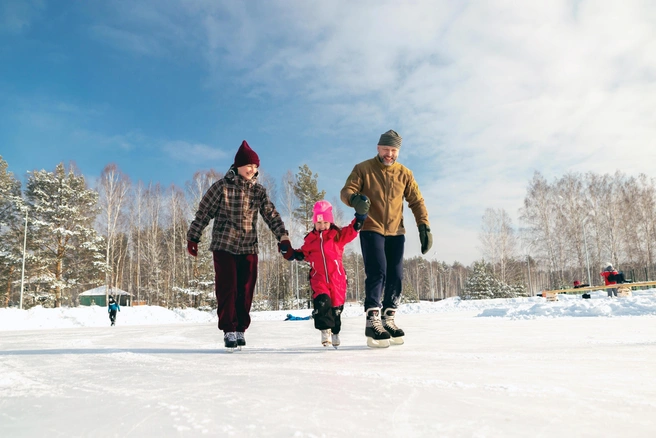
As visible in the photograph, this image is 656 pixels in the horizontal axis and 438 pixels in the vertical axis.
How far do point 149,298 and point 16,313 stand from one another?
2211cm

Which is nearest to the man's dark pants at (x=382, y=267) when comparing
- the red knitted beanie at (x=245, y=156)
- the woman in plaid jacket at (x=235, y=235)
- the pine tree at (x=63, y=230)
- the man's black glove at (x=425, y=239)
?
the man's black glove at (x=425, y=239)

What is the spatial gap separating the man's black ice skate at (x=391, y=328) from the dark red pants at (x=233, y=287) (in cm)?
106

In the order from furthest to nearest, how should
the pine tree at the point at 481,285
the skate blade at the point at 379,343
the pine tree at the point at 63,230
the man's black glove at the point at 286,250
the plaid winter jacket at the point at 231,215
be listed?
the pine tree at the point at 481,285
the pine tree at the point at 63,230
the man's black glove at the point at 286,250
the plaid winter jacket at the point at 231,215
the skate blade at the point at 379,343

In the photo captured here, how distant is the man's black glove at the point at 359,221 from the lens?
312 cm

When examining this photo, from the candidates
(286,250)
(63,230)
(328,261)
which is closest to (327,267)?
(328,261)

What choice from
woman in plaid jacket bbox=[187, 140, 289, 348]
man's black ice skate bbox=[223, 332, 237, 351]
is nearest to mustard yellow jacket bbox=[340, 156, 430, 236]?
woman in plaid jacket bbox=[187, 140, 289, 348]

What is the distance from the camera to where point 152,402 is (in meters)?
1.30

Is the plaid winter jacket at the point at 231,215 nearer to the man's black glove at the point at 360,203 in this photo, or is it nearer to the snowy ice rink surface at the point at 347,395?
the man's black glove at the point at 360,203

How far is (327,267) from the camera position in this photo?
10.7ft

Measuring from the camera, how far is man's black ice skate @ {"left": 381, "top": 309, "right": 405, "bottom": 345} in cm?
315

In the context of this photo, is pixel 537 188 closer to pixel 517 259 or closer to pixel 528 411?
pixel 517 259

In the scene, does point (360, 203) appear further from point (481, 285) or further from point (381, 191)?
point (481, 285)

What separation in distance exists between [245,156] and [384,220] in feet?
4.23

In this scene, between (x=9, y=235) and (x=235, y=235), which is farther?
(x=9, y=235)
